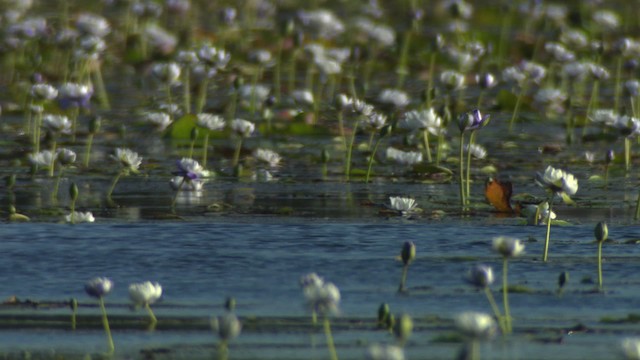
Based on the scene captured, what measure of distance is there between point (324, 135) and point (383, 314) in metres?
5.56

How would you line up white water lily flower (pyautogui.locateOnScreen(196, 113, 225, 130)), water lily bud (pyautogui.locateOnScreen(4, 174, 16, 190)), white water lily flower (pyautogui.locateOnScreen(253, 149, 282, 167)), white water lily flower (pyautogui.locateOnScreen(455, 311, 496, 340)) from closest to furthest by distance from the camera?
1. white water lily flower (pyautogui.locateOnScreen(455, 311, 496, 340))
2. water lily bud (pyautogui.locateOnScreen(4, 174, 16, 190))
3. white water lily flower (pyautogui.locateOnScreen(196, 113, 225, 130))
4. white water lily flower (pyautogui.locateOnScreen(253, 149, 282, 167))

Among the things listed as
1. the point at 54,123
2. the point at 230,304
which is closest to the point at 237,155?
the point at 54,123

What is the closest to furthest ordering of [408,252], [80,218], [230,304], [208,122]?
[230,304] < [408,252] < [80,218] < [208,122]

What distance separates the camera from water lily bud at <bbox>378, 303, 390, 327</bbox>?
3.67 meters

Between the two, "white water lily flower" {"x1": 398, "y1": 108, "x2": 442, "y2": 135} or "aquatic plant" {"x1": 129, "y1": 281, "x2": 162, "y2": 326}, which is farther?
"white water lily flower" {"x1": 398, "y1": 108, "x2": 442, "y2": 135}

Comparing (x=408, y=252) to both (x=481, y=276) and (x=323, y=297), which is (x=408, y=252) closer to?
(x=481, y=276)

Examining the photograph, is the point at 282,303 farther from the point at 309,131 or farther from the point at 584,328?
the point at 309,131

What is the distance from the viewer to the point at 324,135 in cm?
929

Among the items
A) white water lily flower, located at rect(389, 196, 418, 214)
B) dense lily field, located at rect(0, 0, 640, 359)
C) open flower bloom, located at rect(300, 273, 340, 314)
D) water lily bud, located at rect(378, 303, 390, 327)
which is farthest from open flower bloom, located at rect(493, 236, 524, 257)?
white water lily flower, located at rect(389, 196, 418, 214)

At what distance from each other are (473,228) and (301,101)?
4.19 m

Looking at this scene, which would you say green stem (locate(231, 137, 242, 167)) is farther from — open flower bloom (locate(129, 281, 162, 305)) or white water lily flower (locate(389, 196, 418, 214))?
open flower bloom (locate(129, 281, 162, 305))

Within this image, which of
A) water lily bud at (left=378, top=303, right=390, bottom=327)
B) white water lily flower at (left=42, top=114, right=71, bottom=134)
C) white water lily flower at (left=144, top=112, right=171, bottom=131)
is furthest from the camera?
white water lily flower at (left=144, top=112, right=171, bottom=131)

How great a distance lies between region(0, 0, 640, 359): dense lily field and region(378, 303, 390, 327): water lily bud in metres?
0.01

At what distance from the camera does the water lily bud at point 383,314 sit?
144 inches
